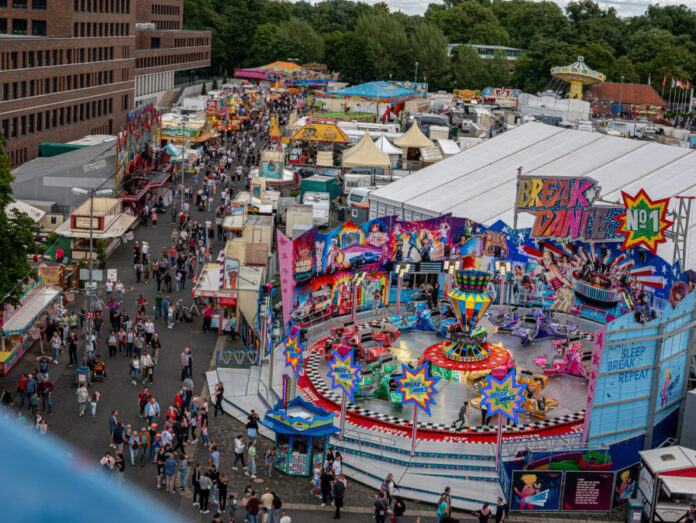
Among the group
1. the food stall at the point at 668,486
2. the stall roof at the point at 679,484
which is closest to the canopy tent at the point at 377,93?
the food stall at the point at 668,486

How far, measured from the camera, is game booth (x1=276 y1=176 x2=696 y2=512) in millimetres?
21875

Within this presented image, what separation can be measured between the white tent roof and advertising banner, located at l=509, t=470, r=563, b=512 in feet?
61.8

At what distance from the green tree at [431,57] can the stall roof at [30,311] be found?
99.7m

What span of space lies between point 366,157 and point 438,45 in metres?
77.3

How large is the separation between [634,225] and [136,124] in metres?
30.8

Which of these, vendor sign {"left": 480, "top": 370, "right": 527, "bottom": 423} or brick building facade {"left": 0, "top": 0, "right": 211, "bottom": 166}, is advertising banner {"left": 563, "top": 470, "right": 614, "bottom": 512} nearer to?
vendor sign {"left": 480, "top": 370, "right": 527, "bottom": 423}

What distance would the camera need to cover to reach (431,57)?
125 m

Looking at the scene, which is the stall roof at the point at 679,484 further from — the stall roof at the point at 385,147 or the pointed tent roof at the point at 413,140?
the pointed tent roof at the point at 413,140

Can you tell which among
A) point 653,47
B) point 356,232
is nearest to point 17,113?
point 356,232

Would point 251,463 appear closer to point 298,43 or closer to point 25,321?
point 25,321

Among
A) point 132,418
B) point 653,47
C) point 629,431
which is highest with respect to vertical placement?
point 653,47

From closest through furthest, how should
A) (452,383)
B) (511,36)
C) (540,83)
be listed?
(452,383) < (540,83) < (511,36)

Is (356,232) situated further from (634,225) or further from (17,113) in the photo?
(17,113)

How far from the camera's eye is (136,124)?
50688mm
